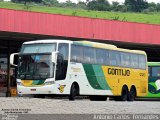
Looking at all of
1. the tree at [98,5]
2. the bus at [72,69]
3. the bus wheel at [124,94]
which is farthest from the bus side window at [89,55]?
the tree at [98,5]

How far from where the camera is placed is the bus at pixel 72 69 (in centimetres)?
2378

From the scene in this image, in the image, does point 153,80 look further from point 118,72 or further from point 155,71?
point 118,72

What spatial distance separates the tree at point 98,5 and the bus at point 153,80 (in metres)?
43.4

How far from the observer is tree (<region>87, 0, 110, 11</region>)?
8200 centimetres

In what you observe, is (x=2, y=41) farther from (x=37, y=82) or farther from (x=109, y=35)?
(x=37, y=82)

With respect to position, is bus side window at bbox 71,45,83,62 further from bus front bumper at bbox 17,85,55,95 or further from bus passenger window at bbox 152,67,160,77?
bus passenger window at bbox 152,67,160,77

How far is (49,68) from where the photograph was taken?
23.7 meters

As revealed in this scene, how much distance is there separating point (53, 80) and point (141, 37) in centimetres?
1678

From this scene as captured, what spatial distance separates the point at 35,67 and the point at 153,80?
42.9 feet

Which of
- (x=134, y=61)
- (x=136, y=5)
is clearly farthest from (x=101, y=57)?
(x=136, y=5)

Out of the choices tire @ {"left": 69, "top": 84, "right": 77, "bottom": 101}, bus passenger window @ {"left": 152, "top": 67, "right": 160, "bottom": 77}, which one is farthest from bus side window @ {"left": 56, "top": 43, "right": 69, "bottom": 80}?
bus passenger window @ {"left": 152, "top": 67, "right": 160, "bottom": 77}

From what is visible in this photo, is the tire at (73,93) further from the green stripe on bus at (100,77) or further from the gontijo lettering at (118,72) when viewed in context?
the gontijo lettering at (118,72)

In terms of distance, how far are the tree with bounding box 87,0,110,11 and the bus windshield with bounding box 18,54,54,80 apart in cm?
5379

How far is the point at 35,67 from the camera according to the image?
24.0 m
